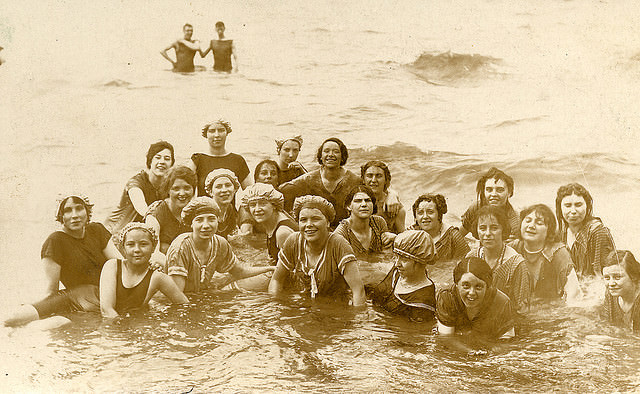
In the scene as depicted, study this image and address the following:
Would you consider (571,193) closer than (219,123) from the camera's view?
Yes

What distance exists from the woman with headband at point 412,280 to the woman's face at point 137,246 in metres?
1.51

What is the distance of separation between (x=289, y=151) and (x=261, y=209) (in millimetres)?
536

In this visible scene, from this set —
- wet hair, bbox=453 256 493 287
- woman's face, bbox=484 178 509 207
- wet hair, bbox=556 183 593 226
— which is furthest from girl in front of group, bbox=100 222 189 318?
wet hair, bbox=556 183 593 226

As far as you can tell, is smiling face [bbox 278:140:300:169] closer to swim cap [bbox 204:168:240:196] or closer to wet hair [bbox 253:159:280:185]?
wet hair [bbox 253:159:280:185]

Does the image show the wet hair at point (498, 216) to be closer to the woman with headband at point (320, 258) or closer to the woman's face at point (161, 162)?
the woman with headband at point (320, 258)

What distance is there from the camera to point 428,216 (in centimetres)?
577

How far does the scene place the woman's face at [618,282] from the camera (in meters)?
5.68

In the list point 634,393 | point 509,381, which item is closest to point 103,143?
point 509,381

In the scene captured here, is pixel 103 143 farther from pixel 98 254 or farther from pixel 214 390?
pixel 214 390

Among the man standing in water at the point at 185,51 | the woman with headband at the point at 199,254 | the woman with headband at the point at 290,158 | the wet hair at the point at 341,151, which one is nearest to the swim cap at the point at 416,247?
the wet hair at the point at 341,151

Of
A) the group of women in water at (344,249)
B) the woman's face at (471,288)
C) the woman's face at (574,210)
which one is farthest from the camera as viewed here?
the woman's face at (574,210)

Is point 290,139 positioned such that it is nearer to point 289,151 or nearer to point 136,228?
point 289,151

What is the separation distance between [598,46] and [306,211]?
2342 mm

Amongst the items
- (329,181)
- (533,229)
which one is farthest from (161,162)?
(533,229)
